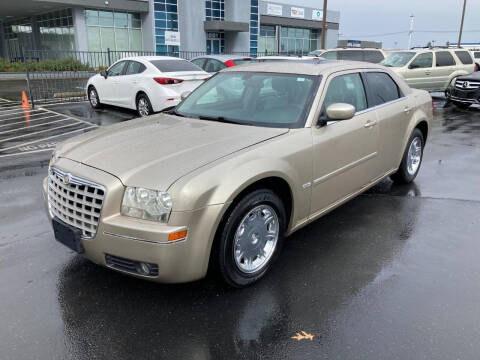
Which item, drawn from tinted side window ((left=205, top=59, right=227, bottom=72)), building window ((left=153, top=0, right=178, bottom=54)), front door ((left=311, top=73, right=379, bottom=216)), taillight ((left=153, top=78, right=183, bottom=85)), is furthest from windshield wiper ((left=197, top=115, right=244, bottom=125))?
building window ((left=153, top=0, right=178, bottom=54))

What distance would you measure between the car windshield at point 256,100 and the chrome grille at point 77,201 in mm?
1543

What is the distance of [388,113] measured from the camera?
5016 millimetres

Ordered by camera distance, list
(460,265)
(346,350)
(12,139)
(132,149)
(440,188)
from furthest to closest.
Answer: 1. (12,139)
2. (440,188)
3. (460,265)
4. (132,149)
5. (346,350)

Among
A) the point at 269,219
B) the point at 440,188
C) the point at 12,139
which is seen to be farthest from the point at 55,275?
the point at 12,139

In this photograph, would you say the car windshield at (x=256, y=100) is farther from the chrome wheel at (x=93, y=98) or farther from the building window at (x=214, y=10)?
the building window at (x=214, y=10)

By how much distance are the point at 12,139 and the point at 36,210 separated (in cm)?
488

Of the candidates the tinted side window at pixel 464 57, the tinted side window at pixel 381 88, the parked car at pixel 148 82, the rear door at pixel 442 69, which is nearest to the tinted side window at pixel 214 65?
the parked car at pixel 148 82

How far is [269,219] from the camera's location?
3.55m

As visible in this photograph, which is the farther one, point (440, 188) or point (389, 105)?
point (440, 188)

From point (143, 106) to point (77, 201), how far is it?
858 centimetres

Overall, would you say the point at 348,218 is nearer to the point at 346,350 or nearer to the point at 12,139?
the point at 346,350

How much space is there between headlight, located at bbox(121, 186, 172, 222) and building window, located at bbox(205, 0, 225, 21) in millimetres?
38183

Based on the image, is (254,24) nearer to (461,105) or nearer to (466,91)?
(461,105)

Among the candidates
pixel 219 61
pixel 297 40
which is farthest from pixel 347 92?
pixel 297 40
